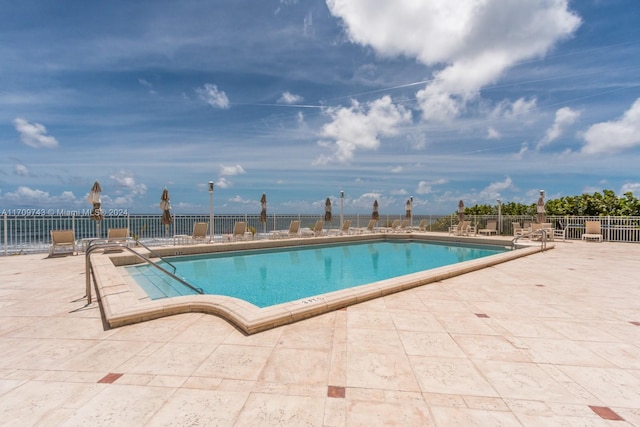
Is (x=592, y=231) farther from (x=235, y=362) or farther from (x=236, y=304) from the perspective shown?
(x=235, y=362)

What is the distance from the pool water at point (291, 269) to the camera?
6.12 m

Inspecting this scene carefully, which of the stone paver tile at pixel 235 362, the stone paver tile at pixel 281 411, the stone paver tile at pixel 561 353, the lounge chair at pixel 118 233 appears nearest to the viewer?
the stone paver tile at pixel 281 411

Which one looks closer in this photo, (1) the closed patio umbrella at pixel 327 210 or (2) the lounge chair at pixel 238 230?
(2) the lounge chair at pixel 238 230

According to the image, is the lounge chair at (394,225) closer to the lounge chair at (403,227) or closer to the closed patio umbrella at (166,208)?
the lounge chair at (403,227)

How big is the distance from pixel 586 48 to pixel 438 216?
10.4m

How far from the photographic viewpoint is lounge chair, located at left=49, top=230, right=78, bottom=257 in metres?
8.34

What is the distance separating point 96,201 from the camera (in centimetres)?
973

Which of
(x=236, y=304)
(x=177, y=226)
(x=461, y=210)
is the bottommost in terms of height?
(x=236, y=304)

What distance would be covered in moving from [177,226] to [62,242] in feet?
12.1

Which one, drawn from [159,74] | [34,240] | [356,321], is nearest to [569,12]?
[356,321]

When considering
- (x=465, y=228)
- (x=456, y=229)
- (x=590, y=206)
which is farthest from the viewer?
(x=456, y=229)

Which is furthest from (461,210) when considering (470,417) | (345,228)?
(470,417)

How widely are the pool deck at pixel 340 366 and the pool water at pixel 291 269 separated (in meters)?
2.21

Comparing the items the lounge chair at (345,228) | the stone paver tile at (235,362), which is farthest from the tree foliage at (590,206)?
the stone paver tile at (235,362)
